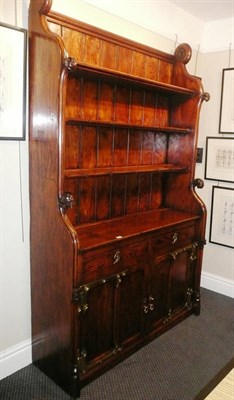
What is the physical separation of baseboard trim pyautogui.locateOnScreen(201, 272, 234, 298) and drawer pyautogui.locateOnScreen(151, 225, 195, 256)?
86 cm

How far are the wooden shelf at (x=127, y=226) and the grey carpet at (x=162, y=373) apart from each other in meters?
0.88

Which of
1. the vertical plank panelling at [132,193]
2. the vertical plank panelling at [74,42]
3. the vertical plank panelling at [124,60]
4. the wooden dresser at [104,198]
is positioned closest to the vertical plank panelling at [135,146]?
the wooden dresser at [104,198]

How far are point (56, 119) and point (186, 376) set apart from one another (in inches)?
70.5

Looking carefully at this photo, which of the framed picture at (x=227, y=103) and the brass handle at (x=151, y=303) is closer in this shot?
the brass handle at (x=151, y=303)

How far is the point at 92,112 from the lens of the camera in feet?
7.67

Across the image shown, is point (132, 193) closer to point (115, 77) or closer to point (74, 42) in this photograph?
point (115, 77)

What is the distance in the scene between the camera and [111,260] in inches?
83.5

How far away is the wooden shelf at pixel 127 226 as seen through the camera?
6.87ft

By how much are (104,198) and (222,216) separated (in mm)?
1396

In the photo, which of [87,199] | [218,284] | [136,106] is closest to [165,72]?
[136,106]

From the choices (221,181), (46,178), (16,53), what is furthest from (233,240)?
(16,53)

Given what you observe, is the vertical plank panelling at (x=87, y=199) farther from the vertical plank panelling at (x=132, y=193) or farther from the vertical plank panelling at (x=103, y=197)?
the vertical plank panelling at (x=132, y=193)

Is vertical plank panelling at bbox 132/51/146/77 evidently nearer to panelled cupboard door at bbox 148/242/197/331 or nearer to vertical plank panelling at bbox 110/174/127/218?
vertical plank panelling at bbox 110/174/127/218

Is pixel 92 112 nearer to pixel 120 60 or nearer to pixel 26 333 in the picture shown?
pixel 120 60
